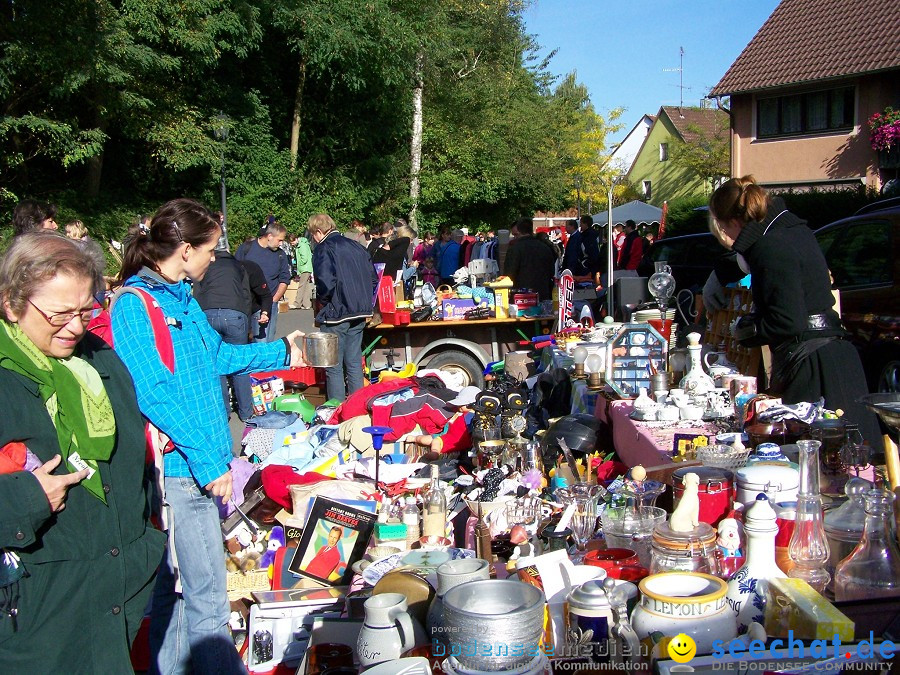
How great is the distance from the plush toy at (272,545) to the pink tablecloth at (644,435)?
2.01 meters

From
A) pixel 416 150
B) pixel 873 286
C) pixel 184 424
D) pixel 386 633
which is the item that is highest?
pixel 416 150

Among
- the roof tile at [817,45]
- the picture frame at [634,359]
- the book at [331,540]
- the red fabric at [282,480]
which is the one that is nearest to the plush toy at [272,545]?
the red fabric at [282,480]

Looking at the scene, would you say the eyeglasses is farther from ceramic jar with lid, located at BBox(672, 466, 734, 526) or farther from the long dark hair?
ceramic jar with lid, located at BBox(672, 466, 734, 526)

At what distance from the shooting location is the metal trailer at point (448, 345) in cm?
826

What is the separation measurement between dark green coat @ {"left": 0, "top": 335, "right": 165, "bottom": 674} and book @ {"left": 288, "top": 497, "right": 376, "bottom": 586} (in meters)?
1.52

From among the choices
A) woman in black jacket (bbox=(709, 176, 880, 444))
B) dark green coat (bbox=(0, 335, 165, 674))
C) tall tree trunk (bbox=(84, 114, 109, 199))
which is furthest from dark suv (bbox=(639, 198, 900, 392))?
tall tree trunk (bbox=(84, 114, 109, 199))

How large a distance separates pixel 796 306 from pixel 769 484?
1240 millimetres

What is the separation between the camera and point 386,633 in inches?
80.7

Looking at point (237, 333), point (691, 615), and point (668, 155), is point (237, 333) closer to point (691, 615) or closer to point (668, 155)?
point (691, 615)

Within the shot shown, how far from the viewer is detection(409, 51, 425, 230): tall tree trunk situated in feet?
90.0

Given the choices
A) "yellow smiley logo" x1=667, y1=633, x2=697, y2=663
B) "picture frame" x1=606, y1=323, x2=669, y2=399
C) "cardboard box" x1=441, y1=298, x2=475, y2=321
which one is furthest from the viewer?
"cardboard box" x1=441, y1=298, x2=475, y2=321

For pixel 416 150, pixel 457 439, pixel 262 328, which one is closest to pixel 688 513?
pixel 457 439

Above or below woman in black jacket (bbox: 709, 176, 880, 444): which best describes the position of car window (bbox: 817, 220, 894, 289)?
above

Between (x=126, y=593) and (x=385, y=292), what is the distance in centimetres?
608
